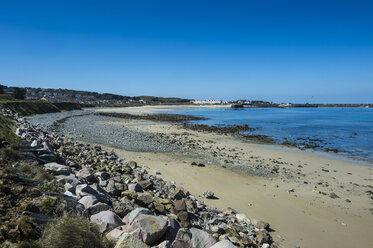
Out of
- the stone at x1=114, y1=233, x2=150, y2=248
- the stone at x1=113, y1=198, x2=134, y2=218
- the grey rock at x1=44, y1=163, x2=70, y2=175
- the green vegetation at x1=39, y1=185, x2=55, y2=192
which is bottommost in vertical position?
the stone at x1=113, y1=198, x2=134, y2=218

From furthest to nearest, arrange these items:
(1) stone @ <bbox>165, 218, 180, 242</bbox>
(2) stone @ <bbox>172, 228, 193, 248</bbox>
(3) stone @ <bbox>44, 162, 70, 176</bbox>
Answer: (3) stone @ <bbox>44, 162, 70, 176</bbox>
(1) stone @ <bbox>165, 218, 180, 242</bbox>
(2) stone @ <bbox>172, 228, 193, 248</bbox>

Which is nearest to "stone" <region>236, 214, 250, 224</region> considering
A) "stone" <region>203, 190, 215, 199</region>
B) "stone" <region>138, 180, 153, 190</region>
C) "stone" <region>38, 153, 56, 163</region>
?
"stone" <region>203, 190, 215, 199</region>

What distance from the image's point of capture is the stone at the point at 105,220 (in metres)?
3.56

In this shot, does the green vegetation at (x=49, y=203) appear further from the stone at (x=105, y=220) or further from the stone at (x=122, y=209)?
the stone at (x=122, y=209)

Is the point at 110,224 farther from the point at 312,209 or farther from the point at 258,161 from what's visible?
the point at 258,161

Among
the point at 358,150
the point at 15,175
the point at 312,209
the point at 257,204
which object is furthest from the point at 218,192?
the point at 358,150

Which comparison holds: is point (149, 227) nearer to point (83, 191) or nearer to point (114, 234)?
point (114, 234)

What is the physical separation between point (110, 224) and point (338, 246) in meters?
6.06

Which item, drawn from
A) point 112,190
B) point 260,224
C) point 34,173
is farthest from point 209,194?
point 34,173

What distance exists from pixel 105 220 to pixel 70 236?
3.17ft

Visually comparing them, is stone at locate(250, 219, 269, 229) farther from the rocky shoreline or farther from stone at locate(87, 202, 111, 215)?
stone at locate(87, 202, 111, 215)

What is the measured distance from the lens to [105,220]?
367 centimetres

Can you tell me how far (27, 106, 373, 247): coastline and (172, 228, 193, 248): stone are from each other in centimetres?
339

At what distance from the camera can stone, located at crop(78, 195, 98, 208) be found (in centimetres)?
417
